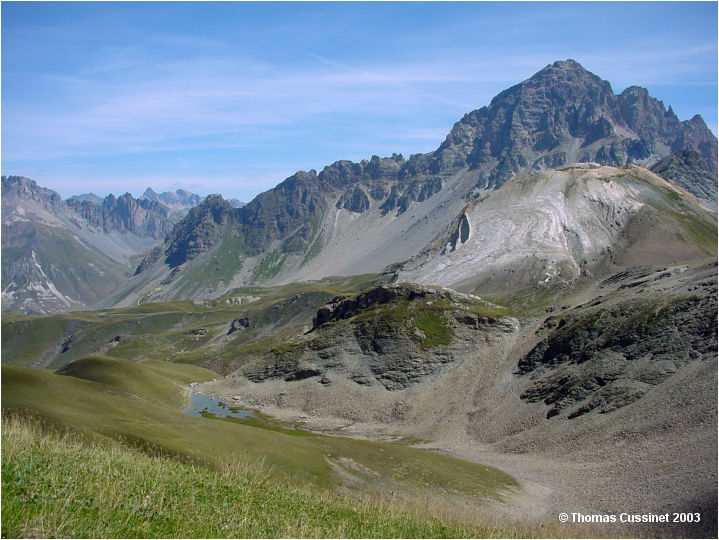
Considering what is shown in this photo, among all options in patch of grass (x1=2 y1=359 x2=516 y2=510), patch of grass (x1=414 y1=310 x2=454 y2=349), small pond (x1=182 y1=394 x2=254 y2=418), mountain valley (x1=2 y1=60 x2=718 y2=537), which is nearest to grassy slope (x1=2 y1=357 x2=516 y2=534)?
patch of grass (x1=2 y1=359 x2=516 y2=510)

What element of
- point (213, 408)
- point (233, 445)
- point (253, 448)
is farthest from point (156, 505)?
point (213, 408)

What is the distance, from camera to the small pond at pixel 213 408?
4023 inches

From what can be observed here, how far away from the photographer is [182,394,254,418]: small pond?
102 metres

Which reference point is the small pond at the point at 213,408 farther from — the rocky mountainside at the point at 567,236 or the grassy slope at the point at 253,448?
the rocky mountainside at the point at 567,236

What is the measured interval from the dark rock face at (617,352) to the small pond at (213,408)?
50.4 metres

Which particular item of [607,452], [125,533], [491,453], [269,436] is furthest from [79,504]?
[491,453]

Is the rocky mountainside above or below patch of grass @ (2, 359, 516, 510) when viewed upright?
above

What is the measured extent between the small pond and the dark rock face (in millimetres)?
50397

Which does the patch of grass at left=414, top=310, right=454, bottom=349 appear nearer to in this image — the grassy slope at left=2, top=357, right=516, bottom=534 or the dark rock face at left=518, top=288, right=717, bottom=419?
the dark rock face at left=518, top=288, right=717, bottom=419

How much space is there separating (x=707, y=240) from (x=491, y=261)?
6130 centimetres

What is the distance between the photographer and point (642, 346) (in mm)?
78125

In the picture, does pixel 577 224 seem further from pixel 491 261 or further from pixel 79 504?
pixel 79 504

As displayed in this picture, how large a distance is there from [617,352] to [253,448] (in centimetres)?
5645

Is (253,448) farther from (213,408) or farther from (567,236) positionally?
(567,236)
